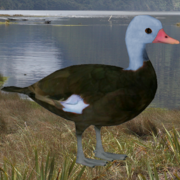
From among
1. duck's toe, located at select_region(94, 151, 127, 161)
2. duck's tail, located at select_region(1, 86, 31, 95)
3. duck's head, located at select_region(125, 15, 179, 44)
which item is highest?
duck's head, located at select_region(125, 15, 179, 44)

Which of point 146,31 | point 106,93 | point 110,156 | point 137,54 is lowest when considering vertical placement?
point 110,156

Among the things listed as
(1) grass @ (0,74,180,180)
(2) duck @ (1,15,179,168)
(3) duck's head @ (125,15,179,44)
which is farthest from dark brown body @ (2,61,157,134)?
(1) grass @ (0,74,180,180)

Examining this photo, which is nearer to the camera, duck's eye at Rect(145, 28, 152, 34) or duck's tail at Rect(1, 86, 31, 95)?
duck's eye at Rect(145, 28, 152, 34)

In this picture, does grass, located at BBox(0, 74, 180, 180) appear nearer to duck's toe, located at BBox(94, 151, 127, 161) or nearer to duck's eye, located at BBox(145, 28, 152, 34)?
duck's toe, located at BBox(94, 151, 127, 161)

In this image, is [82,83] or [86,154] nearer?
[82,83]

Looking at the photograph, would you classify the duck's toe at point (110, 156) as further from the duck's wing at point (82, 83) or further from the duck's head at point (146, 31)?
the duck's head at point (146, 31)

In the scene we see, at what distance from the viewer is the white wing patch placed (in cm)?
274

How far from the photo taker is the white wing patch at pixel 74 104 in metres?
2.74

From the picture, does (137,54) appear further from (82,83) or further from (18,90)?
(18,90)

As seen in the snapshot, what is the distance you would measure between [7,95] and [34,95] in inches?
273

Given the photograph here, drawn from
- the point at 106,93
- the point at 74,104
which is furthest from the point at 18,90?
the point at 106,93

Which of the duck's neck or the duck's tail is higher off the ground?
the duck's neck

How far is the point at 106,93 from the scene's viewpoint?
2.73 meters

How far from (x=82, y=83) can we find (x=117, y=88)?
0.96 ft
